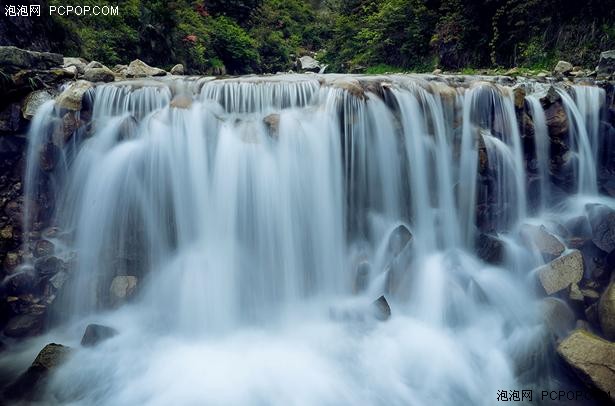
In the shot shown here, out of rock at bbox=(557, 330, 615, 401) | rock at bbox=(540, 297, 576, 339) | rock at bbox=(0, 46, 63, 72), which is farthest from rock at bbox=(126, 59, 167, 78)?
rock at bbox=(557, 330, 615, 401)

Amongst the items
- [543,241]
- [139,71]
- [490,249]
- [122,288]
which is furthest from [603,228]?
[139,71]

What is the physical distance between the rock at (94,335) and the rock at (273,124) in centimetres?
388

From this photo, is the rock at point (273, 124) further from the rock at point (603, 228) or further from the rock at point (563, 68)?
the rock at point (563, 68)

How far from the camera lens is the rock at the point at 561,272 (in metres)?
5.77

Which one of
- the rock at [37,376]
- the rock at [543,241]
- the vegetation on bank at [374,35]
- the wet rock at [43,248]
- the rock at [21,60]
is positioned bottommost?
the rock at [37,376]

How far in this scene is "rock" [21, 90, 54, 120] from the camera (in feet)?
21.4

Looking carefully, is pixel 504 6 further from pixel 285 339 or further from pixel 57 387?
pixel 57 387

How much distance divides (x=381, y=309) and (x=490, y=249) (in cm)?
229

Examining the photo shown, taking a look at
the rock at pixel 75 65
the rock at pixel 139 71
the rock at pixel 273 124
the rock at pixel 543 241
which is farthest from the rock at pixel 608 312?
the rock at pixel 139 71

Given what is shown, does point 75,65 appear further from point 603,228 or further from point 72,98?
point 603,228

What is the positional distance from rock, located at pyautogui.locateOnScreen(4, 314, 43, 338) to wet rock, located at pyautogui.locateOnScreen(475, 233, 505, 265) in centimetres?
707

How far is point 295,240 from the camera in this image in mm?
6496

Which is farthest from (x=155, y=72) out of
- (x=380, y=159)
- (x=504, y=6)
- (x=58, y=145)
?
(x=504, y=6)

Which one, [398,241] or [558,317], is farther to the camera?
[398,241]
